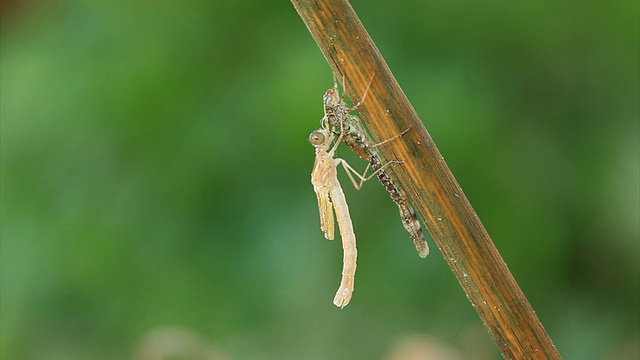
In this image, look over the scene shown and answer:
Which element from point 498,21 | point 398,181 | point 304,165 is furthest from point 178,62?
point 398,181

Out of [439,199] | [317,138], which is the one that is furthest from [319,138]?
[439,199]

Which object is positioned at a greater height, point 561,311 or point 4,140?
point 4,140

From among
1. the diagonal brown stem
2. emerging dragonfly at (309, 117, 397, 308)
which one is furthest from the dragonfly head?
the diagonal brown stem

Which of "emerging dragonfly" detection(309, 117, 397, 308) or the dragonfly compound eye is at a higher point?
the dragonfly compound eye

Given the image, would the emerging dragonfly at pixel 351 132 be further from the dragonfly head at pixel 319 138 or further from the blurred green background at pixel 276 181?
the blurred green background at pixel 276 181

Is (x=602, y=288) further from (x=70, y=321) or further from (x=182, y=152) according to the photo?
(x=70, y=321)

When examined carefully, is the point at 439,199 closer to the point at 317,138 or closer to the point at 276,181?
→ the point at 317,138

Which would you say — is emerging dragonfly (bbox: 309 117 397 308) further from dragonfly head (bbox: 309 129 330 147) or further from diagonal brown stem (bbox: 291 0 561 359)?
diagonal brown stem (bbox: 291 0 561 359)
